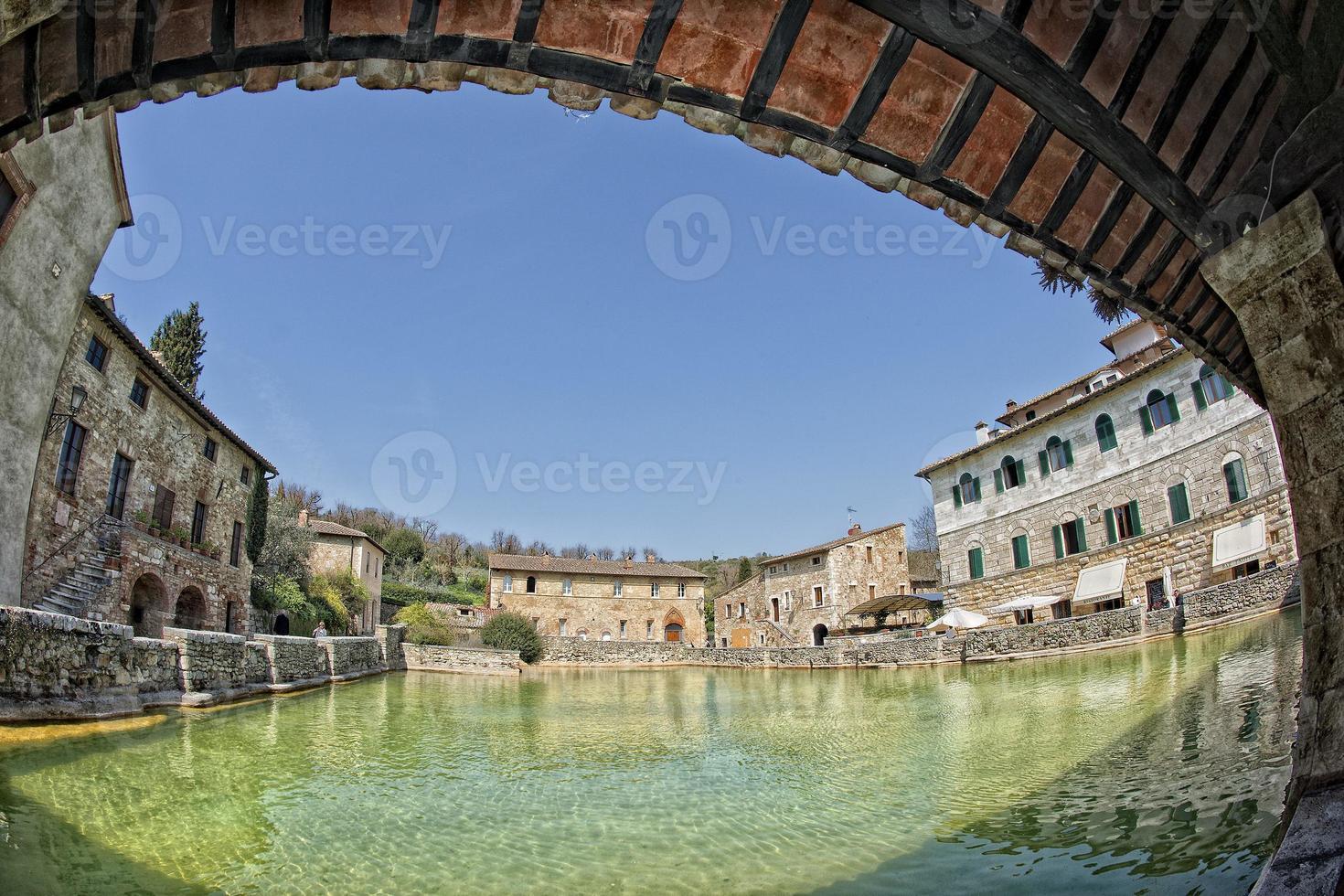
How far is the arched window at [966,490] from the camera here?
28.8m

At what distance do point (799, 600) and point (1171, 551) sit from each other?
2298 centimetres

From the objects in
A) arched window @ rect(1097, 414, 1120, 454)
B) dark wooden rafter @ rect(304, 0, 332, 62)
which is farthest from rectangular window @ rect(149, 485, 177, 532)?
arched window @ rect(1097, 414, 1120, 454)

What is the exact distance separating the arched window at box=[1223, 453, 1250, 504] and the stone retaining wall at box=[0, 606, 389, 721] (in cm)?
2584

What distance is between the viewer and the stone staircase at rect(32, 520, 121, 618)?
15.3 meters

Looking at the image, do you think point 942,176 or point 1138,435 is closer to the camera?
point 942,176

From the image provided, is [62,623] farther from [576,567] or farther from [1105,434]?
[576,567]

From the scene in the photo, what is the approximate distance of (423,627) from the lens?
36.3m

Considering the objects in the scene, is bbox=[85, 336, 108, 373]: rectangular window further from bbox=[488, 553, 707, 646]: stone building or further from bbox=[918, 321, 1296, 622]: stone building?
bbox=[488, 553, 707, 646]: stone building

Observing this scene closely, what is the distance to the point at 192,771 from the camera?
7387 mm

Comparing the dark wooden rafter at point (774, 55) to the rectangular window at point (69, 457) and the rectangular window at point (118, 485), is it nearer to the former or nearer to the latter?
the rectangular window at point (69, 457)

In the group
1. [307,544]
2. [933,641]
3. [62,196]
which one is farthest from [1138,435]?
[307,544]

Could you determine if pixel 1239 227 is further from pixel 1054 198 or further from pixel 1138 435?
pixel 1138 435

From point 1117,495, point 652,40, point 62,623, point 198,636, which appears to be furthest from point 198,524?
point 1117,495

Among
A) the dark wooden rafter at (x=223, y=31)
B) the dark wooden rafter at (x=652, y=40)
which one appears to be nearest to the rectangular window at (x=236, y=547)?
the dark wooden rafter at (x=223, y=31)
